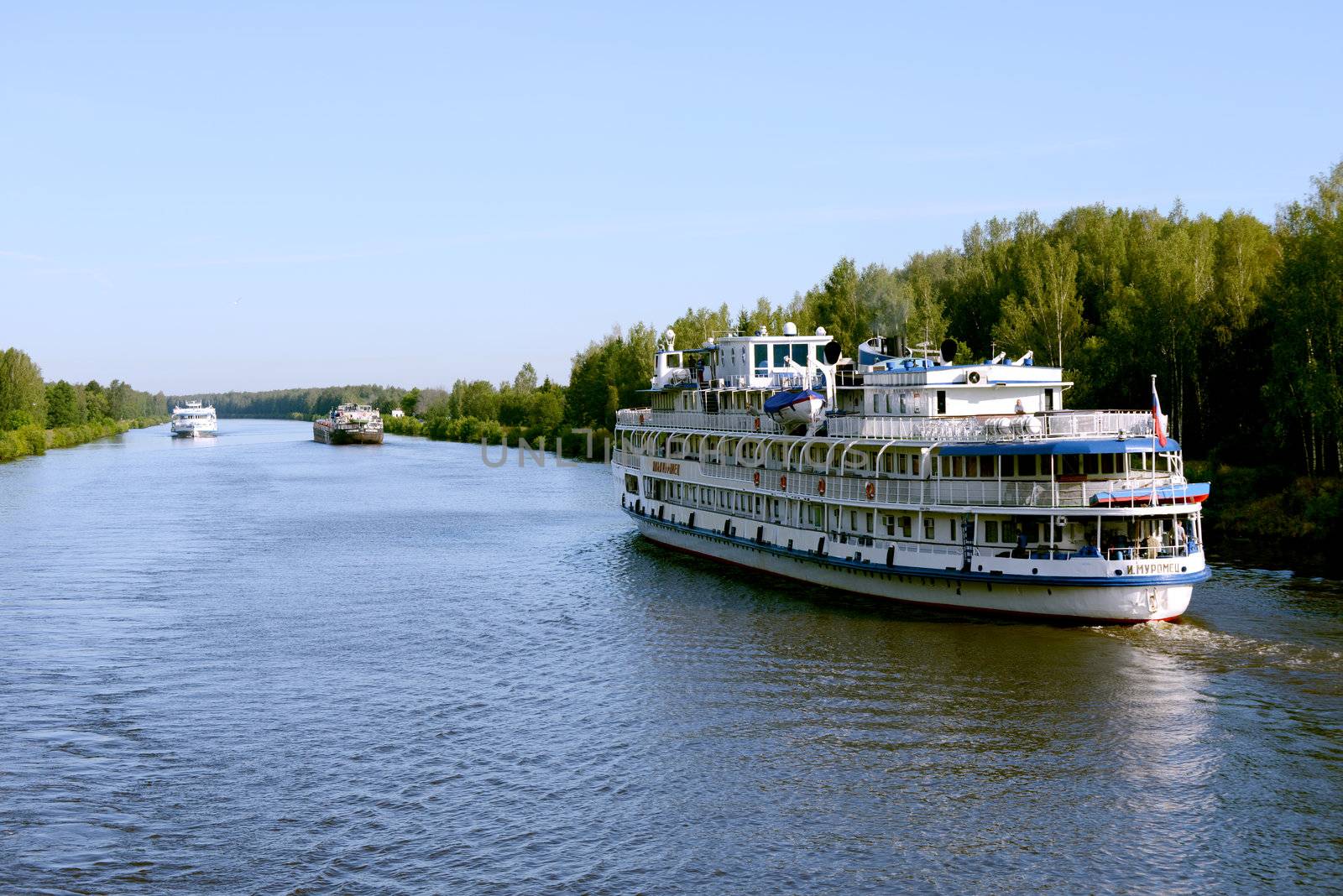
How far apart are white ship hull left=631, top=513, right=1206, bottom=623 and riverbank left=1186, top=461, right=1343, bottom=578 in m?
14.7

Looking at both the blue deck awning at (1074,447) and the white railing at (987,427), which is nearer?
the blue deck awning at (1074,447)

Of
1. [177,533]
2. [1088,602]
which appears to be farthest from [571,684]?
[177,533]

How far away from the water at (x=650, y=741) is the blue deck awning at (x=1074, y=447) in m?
6.23

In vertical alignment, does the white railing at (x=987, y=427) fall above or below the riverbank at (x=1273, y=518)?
above

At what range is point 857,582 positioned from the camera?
4700cm

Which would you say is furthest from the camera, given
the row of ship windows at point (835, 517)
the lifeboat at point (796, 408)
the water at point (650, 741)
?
the lifeboat at point (796, 408)

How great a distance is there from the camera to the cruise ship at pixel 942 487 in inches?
1533

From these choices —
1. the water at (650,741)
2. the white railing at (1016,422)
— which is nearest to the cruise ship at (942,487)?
the white railing at (1016,422)

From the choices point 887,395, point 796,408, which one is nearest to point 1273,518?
point 887,395

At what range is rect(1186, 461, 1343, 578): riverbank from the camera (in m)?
53.2

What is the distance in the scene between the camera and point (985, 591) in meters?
41.3

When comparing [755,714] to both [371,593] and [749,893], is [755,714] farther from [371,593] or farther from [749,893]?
[371,593]

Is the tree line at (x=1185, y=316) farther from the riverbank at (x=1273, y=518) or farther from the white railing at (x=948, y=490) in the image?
the white railing at (x=948, y=490)

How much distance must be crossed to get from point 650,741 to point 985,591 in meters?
16.8
